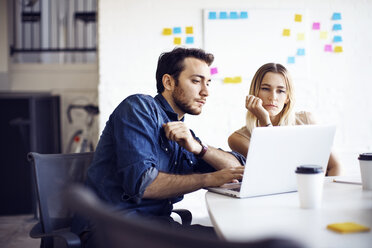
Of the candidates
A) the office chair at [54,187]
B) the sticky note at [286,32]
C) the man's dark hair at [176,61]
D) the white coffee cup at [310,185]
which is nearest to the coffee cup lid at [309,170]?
the white coffee cup at [310,185]

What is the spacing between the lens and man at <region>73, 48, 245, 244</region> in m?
1.44

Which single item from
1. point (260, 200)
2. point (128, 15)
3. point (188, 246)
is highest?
point (128, 15)

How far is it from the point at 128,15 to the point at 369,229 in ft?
9.74

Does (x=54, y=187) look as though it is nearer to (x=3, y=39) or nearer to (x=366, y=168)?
(x=366, y=168)

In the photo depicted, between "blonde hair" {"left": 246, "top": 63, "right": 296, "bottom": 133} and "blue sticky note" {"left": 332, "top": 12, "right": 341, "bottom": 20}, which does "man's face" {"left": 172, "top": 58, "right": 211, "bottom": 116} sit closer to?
"blonde hair" {"left": 246, "top": 63, "right": 296, "bottom": 133}

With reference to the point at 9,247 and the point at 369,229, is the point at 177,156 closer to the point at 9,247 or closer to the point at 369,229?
the point at 369,229

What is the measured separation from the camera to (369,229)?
89cm

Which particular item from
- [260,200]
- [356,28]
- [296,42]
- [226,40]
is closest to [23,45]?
[226,40]

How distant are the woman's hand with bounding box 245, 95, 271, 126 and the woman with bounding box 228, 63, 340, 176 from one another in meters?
0.11

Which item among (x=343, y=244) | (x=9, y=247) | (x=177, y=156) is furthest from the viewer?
(x=9, y=247)

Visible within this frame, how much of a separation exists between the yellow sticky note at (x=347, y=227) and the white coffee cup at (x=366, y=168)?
476 mm

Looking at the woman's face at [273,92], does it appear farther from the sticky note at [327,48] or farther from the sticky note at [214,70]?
the sticky note at [327,48]

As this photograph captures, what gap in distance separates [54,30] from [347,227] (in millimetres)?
4687

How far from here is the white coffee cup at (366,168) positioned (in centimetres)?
133
